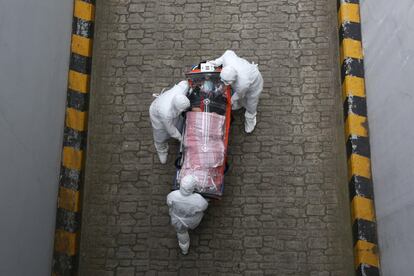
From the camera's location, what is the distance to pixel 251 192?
18.1ft

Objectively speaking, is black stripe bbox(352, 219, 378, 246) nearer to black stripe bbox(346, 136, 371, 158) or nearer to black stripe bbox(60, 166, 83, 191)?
black stripe bbox(346, 136, 371, 158)

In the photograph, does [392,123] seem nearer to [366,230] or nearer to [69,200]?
A: [366,230]

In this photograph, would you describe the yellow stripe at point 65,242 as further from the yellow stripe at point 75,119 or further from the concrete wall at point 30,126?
the yellow stripe at point 75,119

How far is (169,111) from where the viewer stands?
4.91m

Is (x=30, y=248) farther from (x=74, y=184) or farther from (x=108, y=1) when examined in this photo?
(x=108, y=1)

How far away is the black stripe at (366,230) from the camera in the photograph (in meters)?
5.21

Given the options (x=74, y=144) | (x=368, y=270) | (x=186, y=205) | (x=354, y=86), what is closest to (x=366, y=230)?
(x=368, y=270)

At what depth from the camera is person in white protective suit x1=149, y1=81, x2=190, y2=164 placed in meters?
4.82

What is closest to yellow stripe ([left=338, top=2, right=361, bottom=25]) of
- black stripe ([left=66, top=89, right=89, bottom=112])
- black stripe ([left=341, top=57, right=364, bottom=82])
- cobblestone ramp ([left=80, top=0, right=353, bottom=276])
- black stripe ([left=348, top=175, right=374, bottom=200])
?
cobblestone ramp ([left=80, top=0, right=353, bottom=276])

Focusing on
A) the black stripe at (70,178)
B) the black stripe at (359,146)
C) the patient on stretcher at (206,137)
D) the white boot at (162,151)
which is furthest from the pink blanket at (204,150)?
Answer: the black stripe at (359,146)

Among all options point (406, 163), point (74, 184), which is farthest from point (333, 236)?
point (74, 184)

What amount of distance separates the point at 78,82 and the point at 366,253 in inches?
131

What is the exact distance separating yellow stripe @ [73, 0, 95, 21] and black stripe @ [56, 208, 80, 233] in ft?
6.88

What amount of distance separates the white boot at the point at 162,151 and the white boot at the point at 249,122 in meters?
0.83
